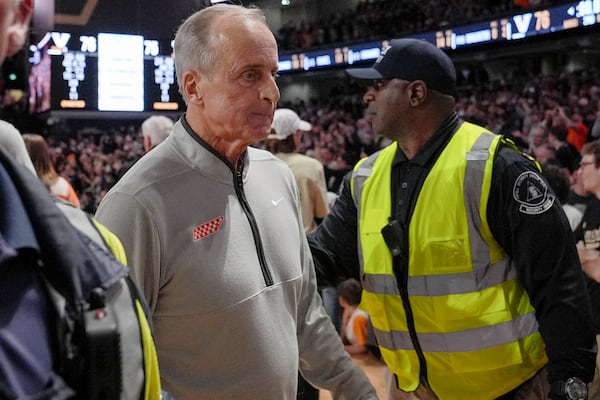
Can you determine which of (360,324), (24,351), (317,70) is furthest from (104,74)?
(317,70)

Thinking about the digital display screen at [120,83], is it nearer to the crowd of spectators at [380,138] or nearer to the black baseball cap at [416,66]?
the crowd of spectators at [380,138]

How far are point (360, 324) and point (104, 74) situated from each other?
310 cm

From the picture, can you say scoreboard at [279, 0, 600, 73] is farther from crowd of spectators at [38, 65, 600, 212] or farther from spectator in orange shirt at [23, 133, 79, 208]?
spectator in orange shirt at [23, 133, 79, 208]

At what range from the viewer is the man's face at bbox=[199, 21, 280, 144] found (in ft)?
6.12

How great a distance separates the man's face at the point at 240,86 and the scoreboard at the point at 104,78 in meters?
3.82

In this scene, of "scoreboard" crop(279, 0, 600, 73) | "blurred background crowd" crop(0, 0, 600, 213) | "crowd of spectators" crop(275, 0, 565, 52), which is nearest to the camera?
"blurred background crowd" crop(0, 0, 600, 213)

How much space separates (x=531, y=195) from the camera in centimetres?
224

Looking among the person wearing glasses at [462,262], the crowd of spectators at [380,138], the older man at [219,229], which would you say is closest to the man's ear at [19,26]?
the older man at [219,229]

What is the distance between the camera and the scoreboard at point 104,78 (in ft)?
19.6

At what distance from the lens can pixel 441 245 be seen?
234cm

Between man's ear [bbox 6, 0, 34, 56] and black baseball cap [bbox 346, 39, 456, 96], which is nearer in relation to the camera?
man's ear [bbox 6, 0, 34, 56]

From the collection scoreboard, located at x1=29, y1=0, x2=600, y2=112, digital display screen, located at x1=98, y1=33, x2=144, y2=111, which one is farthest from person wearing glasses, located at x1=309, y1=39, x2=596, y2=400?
digital display screen, located at x1=98, y1=33, x2=144, y2=111

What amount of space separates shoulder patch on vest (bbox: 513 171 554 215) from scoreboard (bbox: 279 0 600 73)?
13398 millimetres

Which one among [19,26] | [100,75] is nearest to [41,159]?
[100,75]
